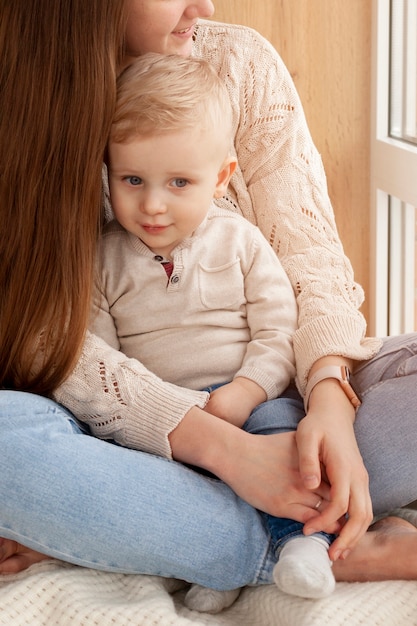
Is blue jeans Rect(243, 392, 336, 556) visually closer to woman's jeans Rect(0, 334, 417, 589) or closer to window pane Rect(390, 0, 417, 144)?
woman's jeans Rect(0, 334, 417, 589)

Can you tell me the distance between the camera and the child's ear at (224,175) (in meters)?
1.43

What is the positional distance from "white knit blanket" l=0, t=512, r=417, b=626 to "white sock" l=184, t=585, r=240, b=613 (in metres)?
0.01

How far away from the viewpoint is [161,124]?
4.25 ft

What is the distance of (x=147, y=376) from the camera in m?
1.33

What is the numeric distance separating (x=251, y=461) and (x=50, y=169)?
21.0 inches

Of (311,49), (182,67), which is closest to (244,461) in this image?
(182,67)

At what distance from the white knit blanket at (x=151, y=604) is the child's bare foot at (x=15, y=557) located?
2 cm

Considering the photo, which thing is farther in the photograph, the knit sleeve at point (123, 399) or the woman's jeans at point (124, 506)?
the knit sleeve at point (123, 399)

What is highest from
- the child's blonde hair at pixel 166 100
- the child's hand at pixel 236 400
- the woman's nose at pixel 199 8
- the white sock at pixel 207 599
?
the woman's nose at pixel 199 8

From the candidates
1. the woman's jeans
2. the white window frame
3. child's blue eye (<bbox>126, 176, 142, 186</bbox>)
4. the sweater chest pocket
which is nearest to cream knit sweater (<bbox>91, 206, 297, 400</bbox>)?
the sweater chest pocket

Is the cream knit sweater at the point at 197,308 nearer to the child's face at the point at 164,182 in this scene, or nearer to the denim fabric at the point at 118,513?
the child's face at the point at 164,182

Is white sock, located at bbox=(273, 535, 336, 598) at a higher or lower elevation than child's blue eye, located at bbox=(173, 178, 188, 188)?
lower

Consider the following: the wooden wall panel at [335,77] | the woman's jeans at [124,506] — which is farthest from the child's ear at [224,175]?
the wooden wall panel at [335,77]

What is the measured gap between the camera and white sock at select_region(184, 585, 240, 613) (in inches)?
47.0
